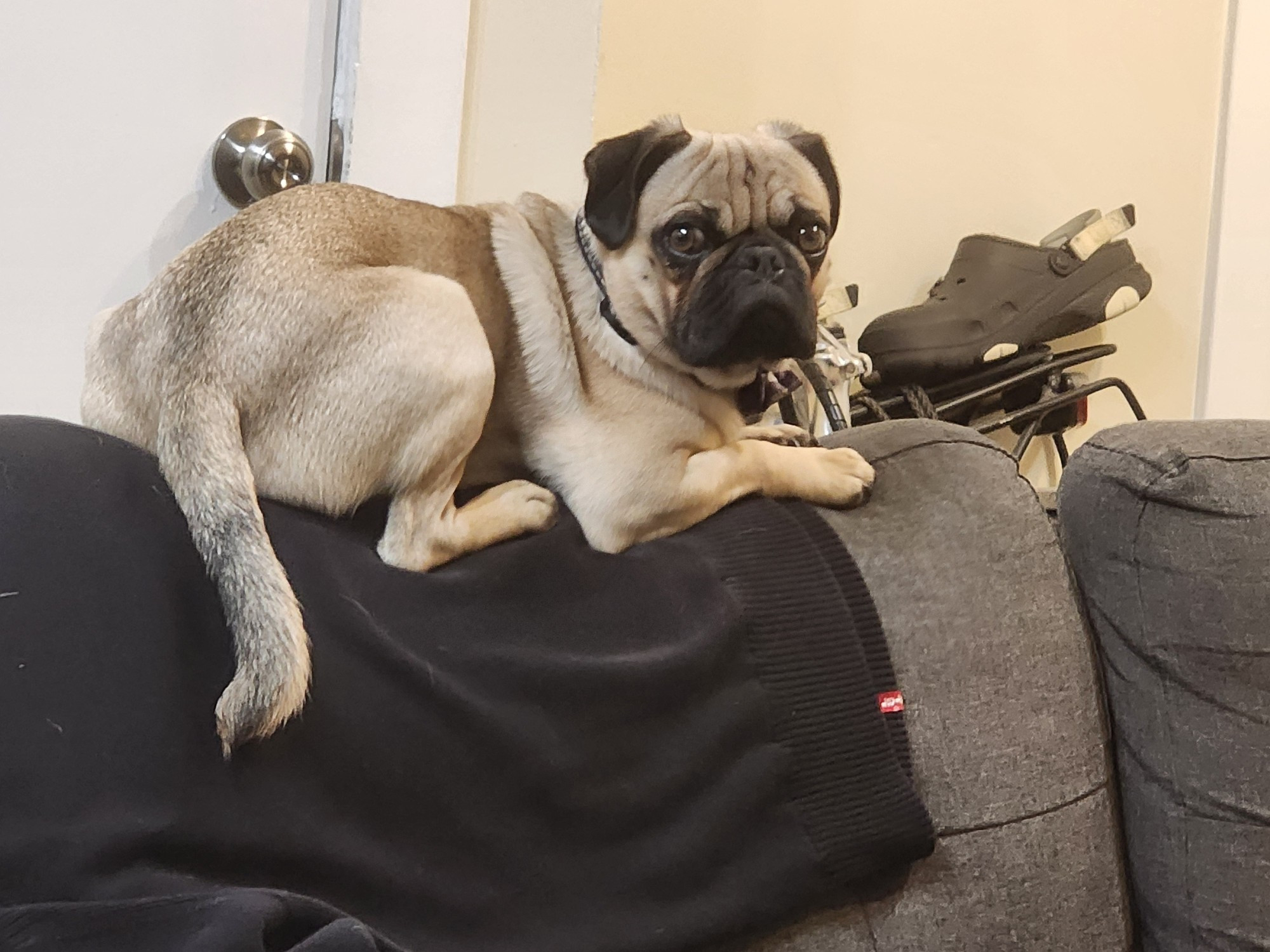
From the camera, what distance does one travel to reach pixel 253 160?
1525 mm

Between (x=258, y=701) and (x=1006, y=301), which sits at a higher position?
(x=1006, y=301)

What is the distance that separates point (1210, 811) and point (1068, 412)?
1.42 metres

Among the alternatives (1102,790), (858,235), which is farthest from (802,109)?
(1102,790)

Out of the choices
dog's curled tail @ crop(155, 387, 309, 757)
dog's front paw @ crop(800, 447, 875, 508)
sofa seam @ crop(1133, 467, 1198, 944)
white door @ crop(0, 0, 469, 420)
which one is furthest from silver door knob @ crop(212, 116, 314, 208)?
sofa seam @ crop(1133, 467, 1198, 944)

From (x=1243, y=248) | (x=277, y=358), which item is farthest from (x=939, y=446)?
(x=1243, y=248)

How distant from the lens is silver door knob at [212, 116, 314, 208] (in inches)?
60.2

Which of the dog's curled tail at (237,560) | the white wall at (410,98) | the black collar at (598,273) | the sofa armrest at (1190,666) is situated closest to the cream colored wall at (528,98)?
the white wall at (410,98)

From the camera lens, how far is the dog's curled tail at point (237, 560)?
73 cm

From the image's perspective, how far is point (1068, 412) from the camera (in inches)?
89.0

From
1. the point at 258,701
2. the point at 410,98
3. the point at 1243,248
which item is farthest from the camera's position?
the point at 1243,248

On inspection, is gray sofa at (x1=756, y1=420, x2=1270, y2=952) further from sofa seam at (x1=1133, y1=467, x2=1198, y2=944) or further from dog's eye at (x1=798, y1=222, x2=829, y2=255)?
dog's eye at (x1=798, y1=222, x2=829, y2=255)

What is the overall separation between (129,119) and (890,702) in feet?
4.44

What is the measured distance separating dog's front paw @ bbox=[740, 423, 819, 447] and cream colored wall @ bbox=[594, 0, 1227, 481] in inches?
27.6

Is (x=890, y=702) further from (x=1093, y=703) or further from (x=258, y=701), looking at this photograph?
(x=258, y=701)
